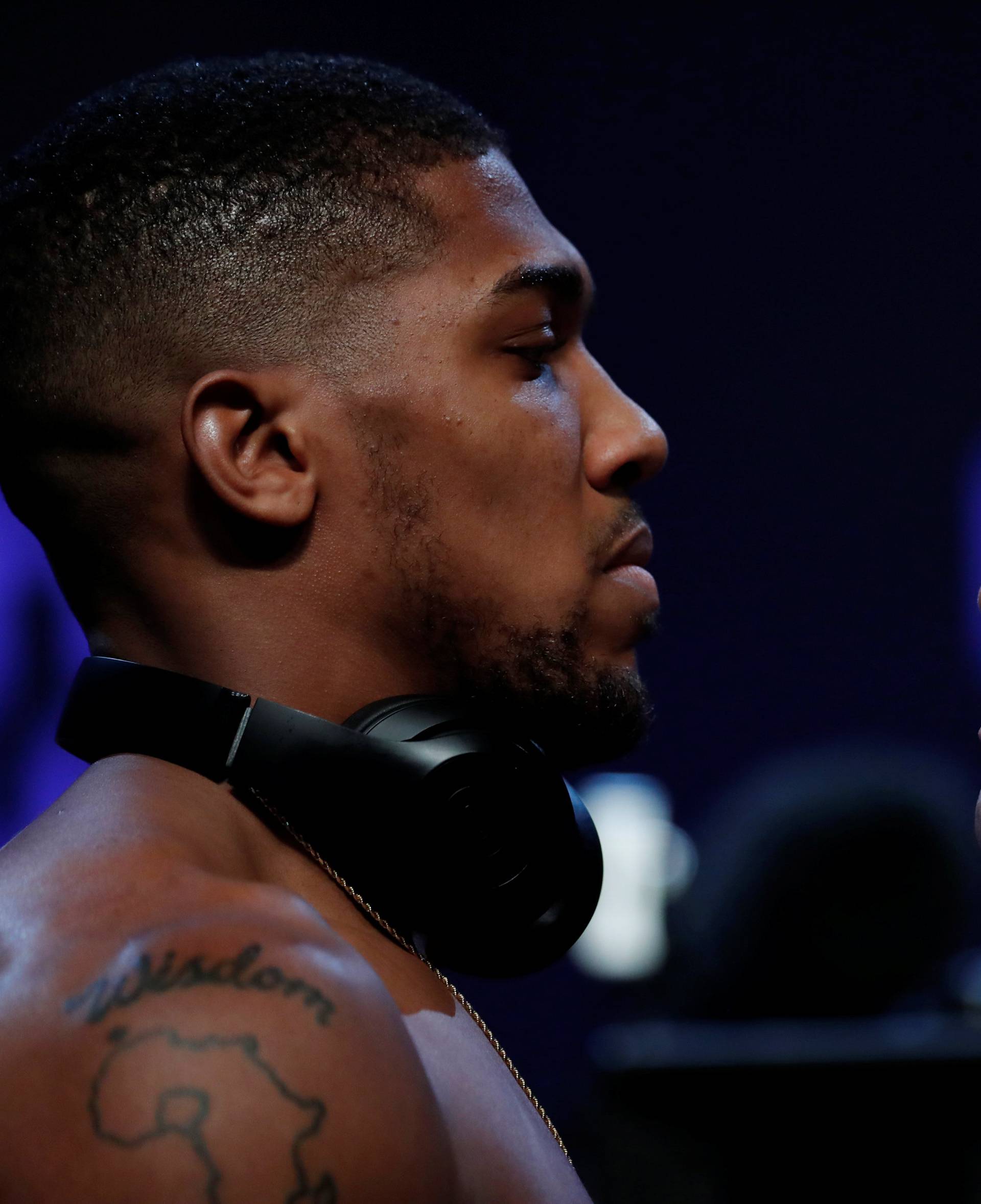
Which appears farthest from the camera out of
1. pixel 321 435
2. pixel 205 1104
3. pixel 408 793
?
pixel 321 435

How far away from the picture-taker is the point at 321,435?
1.09 metres

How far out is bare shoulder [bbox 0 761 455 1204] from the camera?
675mm

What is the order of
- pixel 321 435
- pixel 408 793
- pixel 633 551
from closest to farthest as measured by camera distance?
1. pixel 408 793
2. pixel 321 435
3. pixel 633 551

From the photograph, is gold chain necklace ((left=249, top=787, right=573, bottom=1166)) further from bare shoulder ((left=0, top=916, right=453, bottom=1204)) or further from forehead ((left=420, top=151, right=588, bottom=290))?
forehead ((left=420, top=151, right=588, bottom=290))

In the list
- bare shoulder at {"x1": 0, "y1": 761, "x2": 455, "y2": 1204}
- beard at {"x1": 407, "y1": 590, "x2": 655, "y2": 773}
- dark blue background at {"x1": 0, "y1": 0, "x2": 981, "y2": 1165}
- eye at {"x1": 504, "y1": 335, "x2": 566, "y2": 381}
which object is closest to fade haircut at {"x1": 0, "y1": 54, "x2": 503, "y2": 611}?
eye at {"x1": 504, "y1": 335, "x2": 566, "y2": 381}

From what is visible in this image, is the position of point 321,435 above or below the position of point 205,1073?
above

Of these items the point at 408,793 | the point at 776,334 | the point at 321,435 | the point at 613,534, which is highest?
the point at 321,435

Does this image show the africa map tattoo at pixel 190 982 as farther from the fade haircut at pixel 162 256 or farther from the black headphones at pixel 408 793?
the fade haircut at pixel 162 256

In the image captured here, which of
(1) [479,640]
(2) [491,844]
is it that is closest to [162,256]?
(1) [479,640]

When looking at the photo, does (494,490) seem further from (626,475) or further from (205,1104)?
(205,1104)

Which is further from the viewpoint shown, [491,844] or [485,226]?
[485,226]

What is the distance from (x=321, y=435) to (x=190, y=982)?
1.66ft

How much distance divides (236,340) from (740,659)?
2.30m

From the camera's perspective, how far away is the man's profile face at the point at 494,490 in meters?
1.10
